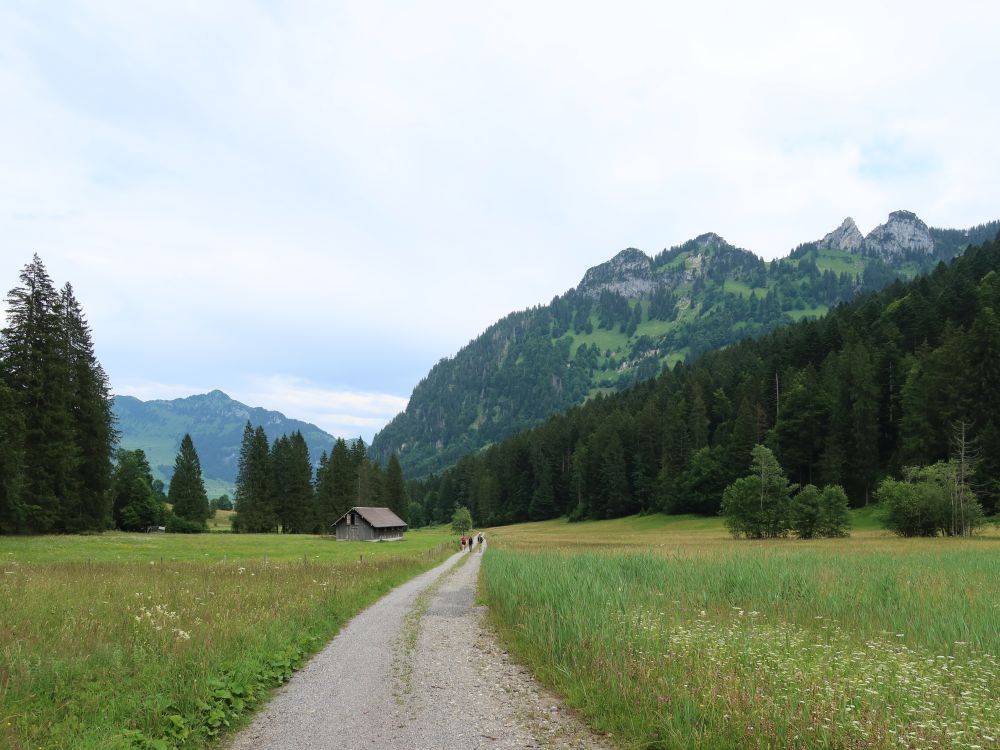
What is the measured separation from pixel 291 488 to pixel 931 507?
89.9 metres

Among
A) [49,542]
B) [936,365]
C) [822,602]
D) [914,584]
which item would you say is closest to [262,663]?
[822,602]

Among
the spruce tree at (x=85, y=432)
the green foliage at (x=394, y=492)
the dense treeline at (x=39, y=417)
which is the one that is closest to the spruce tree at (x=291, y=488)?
the green foliage at (x=394, y=492)

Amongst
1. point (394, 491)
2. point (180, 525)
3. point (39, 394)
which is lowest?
point (180, 525)

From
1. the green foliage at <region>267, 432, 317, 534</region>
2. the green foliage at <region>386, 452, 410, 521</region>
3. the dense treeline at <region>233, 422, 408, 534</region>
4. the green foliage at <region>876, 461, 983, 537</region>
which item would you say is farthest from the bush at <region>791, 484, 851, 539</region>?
the green foliage at <region>386, 452, 410, 521</region>

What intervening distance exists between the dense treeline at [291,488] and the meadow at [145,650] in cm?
7566

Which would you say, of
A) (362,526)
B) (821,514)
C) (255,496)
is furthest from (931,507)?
(255,496)

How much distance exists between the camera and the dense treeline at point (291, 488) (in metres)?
90.9

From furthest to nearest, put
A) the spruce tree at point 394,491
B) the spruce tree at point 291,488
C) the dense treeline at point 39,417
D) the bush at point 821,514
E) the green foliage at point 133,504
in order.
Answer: the spruce tree at point 394,491
the spruce tree at point 291,488
the green foliage at point 133,504
the bush at point 821,514
the dense treeline at point 39,417

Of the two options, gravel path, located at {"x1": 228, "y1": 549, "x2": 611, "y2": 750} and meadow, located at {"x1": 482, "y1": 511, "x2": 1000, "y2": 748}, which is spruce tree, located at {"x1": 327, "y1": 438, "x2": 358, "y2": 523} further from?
gravel path, located at {"x1": 228, "y1": 549, "x2": 611, "y2": 750}

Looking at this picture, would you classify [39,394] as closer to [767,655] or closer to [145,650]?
[145,650]

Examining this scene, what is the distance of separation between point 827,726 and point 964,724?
5.07ft

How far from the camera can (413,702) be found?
8.83 m

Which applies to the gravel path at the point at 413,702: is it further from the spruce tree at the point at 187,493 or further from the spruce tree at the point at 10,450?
the spruce tree at the point at 187,493

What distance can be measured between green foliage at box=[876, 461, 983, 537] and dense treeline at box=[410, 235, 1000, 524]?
486cm
